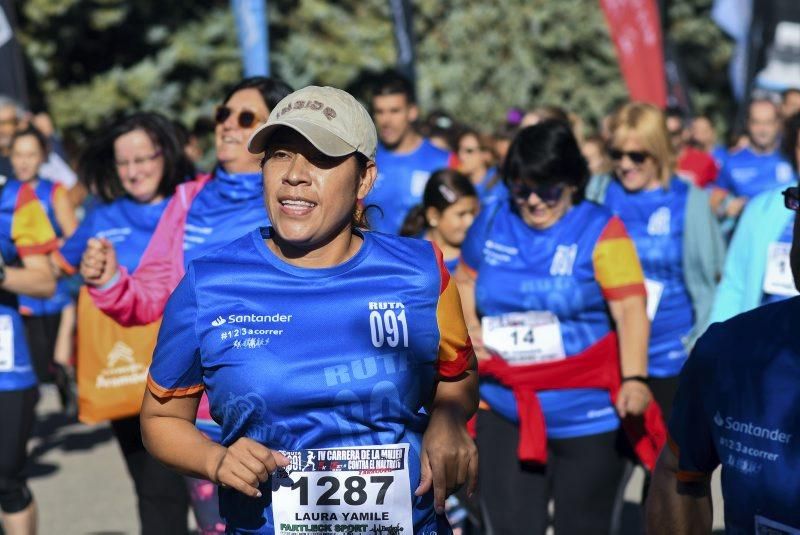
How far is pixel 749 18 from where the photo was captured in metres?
15.6

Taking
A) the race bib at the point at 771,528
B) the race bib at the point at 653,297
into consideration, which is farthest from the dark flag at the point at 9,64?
the race bib at the point at 771,528

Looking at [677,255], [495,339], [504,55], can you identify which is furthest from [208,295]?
[504,55]

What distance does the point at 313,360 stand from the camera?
3.24 meters

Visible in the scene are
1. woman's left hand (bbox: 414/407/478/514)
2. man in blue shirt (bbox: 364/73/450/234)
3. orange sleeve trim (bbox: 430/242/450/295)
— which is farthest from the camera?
man in blue shirt (bbox: 364/73/450/234)

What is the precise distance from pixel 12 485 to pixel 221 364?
3.31 meters

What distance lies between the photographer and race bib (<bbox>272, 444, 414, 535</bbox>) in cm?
329

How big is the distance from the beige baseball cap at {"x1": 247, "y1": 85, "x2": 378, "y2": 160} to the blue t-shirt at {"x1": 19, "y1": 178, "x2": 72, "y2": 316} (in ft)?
17.3

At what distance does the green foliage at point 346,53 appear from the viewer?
20.1 metres

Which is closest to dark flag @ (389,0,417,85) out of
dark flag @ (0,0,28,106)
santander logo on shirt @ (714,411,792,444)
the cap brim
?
dark flag @ (0,0,28,106)

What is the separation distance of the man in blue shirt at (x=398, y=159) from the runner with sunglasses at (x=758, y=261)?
349cm

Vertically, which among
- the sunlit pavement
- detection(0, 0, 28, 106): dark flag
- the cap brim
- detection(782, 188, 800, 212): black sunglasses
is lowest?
the sunlit pavement

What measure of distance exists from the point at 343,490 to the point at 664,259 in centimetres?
393

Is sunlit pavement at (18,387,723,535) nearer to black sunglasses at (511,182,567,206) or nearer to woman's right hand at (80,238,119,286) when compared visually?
black sunglasses at (511,182,567,206)

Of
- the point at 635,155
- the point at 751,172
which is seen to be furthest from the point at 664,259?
the point at 751,172
